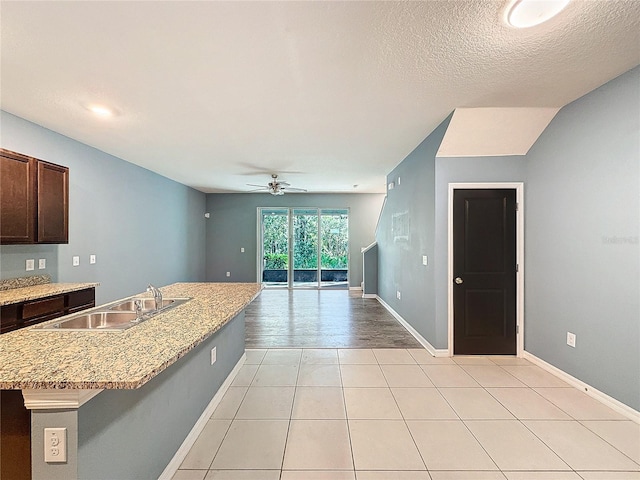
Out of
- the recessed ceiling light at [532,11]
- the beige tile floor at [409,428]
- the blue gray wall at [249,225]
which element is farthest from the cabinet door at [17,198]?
the blue gray wall at [249,225]

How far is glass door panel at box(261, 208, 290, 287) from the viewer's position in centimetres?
818

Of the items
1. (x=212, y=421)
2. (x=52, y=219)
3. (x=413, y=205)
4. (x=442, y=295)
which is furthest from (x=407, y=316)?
(x=52, y=219)

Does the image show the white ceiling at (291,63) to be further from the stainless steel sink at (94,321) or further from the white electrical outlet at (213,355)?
the white electrical outlet at (213,355)

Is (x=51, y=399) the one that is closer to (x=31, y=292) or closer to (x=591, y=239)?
(x=31, y=292)

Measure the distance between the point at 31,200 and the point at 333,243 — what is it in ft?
20.2

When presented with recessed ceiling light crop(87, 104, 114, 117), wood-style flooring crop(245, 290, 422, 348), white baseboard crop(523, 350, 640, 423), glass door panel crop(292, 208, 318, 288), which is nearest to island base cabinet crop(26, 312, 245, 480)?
wood-style flooring crop(245, 290, 422, 348)

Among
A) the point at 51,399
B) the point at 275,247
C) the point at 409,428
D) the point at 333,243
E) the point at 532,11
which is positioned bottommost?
the point at 409,428

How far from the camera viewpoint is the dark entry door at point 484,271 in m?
3.38

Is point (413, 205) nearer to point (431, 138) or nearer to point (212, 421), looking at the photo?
point (431, 138)

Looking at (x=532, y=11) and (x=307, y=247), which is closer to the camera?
(x=532, y=11)

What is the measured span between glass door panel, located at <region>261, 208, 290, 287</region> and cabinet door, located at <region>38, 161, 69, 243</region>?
5121mm

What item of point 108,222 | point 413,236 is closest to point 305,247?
point 413,236

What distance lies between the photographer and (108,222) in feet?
14.2

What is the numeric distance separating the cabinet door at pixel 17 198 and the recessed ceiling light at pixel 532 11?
3.92 m
